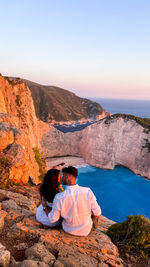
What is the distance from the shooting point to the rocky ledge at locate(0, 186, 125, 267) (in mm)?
2918

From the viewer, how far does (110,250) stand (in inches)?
154

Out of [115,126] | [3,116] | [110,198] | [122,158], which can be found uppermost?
[3,116]

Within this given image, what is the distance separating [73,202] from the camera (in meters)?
3.15

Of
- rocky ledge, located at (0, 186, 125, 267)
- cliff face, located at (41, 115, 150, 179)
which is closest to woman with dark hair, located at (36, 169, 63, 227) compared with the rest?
rocky ledge, located at (0, 186, 125, 267)

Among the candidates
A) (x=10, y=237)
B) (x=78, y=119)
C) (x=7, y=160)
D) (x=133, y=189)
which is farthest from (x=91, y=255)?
(x=78, y=119)

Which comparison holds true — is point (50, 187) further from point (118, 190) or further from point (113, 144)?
point (113, 144)

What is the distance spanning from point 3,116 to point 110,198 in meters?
16.2

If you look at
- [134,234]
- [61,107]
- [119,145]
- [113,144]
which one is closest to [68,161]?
[113,144]

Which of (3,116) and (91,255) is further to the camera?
(3,116)

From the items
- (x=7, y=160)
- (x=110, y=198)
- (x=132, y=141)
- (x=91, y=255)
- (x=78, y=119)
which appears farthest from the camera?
(x=78, y=119)

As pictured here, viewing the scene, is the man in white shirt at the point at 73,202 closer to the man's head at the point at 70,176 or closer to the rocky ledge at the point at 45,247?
the man's head at the point at 70,176

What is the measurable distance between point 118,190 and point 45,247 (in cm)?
2136

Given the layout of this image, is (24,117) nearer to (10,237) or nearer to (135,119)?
(135,119)

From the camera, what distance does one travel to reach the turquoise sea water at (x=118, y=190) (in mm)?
19062
